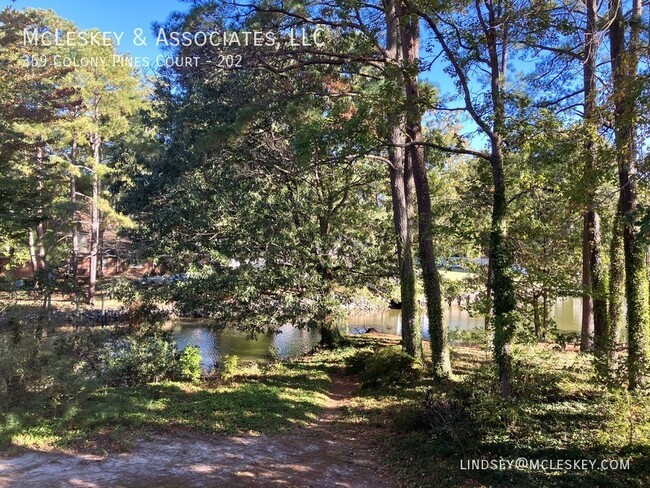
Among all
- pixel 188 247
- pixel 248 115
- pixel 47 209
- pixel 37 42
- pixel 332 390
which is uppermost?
pixel 37 42

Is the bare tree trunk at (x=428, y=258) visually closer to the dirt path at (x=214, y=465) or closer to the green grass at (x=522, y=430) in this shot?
the green grass at (x=522, y=430)

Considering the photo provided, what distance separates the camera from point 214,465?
5.84 metres

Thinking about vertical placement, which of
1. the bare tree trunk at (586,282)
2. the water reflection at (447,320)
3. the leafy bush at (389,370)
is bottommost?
the water reflection at (447,320)

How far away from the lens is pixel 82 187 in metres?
28.1

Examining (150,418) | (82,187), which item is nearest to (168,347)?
(150,418)

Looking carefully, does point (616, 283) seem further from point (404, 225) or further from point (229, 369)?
point (229, 369)

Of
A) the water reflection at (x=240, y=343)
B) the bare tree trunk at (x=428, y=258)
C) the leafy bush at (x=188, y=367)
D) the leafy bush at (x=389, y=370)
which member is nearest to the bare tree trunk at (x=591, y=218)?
the bare tree trunk at (x=428, y=258)

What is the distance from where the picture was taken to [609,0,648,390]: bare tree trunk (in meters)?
6.18

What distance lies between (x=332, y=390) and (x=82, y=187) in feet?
79.2

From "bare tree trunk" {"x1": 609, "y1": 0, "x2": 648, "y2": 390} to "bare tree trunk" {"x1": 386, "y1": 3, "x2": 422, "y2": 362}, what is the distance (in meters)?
4.90

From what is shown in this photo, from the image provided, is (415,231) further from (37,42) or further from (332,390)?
(37,42)

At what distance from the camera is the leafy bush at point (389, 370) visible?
1051 cm

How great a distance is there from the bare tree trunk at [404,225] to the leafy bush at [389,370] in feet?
2.09

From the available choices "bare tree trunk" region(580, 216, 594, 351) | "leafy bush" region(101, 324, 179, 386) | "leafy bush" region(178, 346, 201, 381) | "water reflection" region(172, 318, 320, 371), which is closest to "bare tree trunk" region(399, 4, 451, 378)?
"bare tree trunk" region(580, 216, 594, 351)
